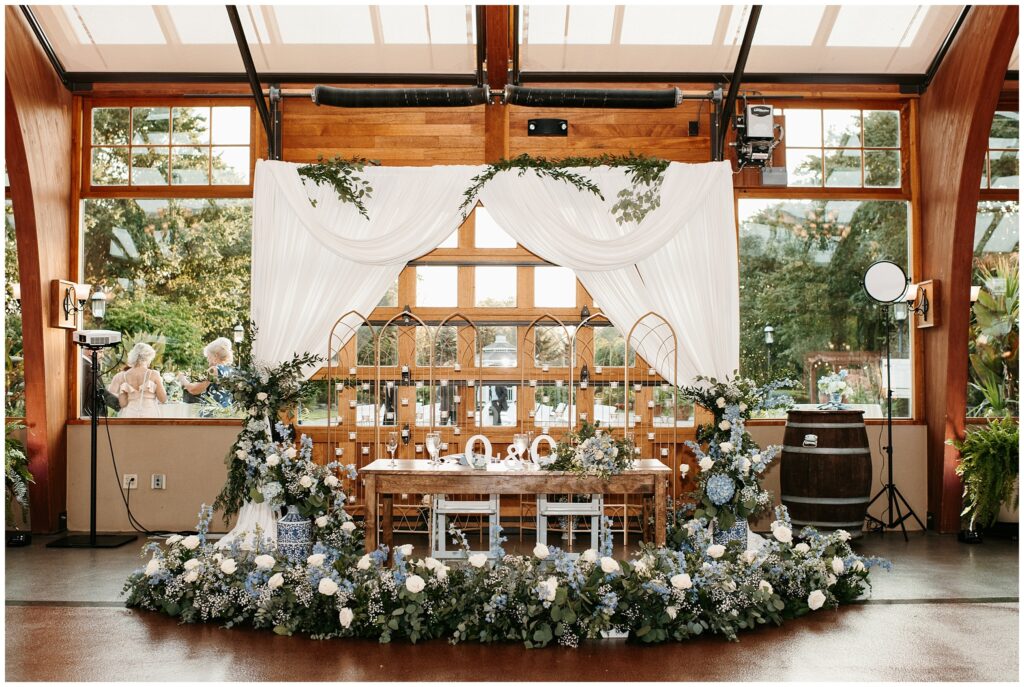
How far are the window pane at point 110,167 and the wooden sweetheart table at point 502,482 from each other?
359cm

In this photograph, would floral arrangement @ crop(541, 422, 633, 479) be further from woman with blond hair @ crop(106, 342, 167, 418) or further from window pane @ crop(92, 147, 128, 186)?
window pane @ crop(92, 147, 128, 186)

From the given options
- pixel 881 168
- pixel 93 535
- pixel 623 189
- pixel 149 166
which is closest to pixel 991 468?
pixel 881 168

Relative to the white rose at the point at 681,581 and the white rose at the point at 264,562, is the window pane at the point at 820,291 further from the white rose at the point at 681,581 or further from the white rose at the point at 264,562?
the white rose at the point at 264,562

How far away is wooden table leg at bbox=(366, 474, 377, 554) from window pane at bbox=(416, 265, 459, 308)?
209 cm

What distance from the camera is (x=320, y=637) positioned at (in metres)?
4.16

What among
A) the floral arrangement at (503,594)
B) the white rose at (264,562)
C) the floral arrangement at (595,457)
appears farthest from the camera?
the floral arrangement at (595,457)

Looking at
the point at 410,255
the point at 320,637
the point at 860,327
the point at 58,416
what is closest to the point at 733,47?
the point at 860,327

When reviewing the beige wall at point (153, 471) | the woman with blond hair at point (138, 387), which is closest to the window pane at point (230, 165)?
the woman with blond hair at point (138, 387)

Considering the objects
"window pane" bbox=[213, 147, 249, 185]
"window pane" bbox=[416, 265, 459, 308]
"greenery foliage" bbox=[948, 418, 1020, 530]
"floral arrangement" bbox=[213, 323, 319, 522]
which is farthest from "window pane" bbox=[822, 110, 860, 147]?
"window pane" bbox=[213, 147, 249, 185]

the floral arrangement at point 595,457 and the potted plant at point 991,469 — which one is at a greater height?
the floral arrangement at point 595,457

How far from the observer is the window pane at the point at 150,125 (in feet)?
23.7

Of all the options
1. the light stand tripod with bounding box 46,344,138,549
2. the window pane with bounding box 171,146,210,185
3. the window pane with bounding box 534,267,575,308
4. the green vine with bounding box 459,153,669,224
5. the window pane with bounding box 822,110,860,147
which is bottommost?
the light stand tripod with bounding box 46,344,138,549

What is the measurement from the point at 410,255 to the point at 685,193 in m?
2.12

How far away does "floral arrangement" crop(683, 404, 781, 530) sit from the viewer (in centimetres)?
563
